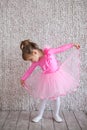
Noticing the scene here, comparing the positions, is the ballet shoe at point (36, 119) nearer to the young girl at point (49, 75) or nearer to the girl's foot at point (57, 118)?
the young girl at point (49, 75)

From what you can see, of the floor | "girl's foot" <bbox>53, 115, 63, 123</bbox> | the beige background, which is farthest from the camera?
the beige background

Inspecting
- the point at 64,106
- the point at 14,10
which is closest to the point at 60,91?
the point at 64,106

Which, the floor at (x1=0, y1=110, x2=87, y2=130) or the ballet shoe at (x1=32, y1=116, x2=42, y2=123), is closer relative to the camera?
the floor at (x1=0, y1=110, x2=87, y2=130)

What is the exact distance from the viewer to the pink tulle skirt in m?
1.72

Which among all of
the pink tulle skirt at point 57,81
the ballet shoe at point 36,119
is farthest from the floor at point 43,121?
the pink tulle skirt at point 57,81

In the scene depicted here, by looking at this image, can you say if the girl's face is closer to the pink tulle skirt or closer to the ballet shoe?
the pink tulle skirt

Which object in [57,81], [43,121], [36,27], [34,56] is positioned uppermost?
[36,27]

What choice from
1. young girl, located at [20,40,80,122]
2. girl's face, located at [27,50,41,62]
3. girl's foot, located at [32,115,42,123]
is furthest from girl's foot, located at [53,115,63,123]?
girl's face, located at [27,50,41,62]

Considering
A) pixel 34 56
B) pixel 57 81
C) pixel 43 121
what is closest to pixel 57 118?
pixel 43 121

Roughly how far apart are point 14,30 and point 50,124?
863mm

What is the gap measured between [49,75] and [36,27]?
0.50 m

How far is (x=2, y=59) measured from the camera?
2.03 metres

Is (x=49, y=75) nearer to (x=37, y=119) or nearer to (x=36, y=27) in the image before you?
(x=37, y=119)

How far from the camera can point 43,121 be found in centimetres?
179
